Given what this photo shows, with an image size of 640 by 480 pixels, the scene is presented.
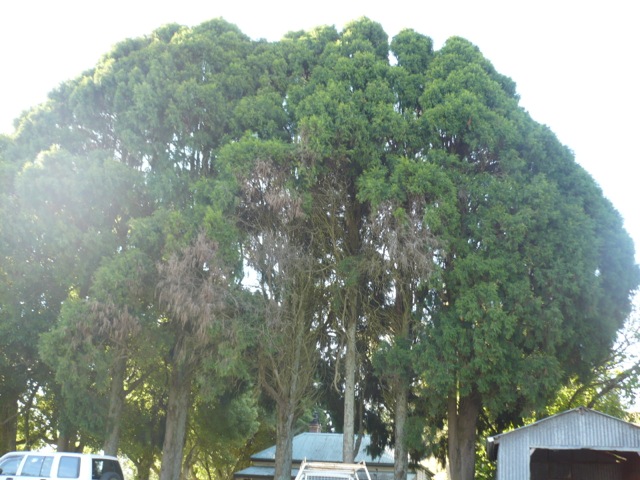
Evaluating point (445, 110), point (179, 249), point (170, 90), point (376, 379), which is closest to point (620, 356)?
point (376, 379)

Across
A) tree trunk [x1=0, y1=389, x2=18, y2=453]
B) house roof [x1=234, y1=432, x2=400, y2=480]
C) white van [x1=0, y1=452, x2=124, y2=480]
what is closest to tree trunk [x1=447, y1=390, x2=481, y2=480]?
house roof [x1=234, y1=432, x2=400, y2=480]

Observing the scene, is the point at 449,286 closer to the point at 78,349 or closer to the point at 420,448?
the point at 420,448

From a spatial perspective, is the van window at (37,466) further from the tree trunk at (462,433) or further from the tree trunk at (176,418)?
the tree trunk at (462,433)

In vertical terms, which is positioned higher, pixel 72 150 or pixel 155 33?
pixel 155 33

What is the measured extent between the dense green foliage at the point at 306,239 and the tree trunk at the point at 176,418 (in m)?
0.09

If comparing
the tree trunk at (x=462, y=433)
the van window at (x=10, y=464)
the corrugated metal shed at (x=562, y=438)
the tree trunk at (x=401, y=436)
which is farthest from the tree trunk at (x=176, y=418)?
the corrugated metal shed at (x=562, y=438)

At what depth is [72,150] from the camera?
24.5 m

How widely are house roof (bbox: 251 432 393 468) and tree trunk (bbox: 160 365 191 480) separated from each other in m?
10.2

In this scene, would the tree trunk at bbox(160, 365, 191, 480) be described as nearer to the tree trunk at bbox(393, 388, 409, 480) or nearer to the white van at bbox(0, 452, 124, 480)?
the tree trunk at bbox(393, 388, 409, 480)

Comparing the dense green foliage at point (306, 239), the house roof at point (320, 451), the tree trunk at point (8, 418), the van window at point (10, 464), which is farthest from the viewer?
the house roof at point (320, 451)

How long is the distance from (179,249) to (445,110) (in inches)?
387

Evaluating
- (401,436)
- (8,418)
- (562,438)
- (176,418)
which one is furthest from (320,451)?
(562,438)

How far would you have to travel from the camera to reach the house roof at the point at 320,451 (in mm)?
33219

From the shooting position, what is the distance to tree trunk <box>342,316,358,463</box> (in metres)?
22.7
